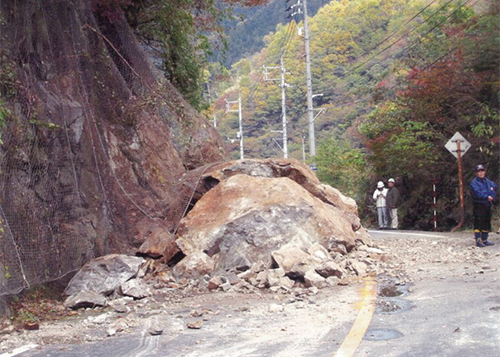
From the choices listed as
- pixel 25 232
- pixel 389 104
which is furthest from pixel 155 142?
pixel 389 104

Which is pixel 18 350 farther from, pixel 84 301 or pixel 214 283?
pixel 214 283

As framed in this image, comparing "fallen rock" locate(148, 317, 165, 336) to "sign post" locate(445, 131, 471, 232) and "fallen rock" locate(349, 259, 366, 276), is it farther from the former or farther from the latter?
"sign post" locate(445, 131, 471, 232)

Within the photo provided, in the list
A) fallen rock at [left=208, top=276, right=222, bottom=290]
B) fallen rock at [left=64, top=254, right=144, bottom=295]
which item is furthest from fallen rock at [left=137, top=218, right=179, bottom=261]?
fallen rock at [left=208, top=276, right=222, bottom=290]

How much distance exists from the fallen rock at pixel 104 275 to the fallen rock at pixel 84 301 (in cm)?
30

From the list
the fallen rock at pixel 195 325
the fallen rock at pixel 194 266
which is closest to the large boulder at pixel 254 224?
the fallen rock at pixel 194 266

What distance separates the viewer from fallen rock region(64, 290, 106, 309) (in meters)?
7.85

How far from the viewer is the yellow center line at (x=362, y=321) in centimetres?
514

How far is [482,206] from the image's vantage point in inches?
500

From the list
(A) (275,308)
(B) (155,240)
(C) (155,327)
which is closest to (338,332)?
(A) (275,308)

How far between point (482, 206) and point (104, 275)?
25.5 feet

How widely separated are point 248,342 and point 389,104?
25210mm

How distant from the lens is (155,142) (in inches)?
494

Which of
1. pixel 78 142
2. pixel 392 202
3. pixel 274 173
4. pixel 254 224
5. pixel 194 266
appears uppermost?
pixel 78 142

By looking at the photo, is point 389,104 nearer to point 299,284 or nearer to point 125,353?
point 299,284
